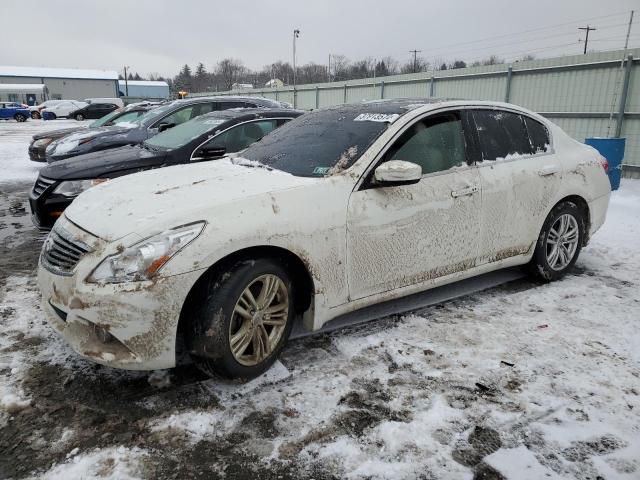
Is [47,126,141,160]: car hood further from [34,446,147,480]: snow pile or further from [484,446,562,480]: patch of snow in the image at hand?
[484,446,562,480]: patch of snow

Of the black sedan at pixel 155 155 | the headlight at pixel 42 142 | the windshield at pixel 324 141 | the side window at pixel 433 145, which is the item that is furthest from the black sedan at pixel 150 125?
the side window at pixel 433 145

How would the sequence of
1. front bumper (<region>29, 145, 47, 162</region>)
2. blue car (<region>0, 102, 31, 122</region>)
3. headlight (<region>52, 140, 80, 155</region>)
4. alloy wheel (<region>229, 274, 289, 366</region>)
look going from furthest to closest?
blue car (<region>0, 102, 31, 122</region>) → front bumper (<region>29, 145, 47, 162</region>) → headlight (<region>52, 140, 80, 155</region>) → alloy wheel (<region>229, 274, 289, 366</region>)

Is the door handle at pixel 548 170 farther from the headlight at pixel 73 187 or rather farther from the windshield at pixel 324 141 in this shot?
the headlight at pixel 73 187

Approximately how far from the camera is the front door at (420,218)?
3277mm

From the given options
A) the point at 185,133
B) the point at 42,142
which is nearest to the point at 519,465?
the point at 185,133

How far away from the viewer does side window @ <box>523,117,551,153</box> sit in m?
4.44

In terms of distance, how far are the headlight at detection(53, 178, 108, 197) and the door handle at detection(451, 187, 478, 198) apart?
3707mm

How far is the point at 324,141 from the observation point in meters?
3.68

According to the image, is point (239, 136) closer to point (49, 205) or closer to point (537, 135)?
point (49, 205)

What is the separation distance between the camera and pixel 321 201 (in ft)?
10.2

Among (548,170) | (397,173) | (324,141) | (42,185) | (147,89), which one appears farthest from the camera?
(147,89)

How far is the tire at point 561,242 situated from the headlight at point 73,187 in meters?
4.48

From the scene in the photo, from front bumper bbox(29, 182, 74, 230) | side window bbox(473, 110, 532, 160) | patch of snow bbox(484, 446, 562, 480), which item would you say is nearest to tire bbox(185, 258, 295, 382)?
patch of snow bbox(484, 446, 562, 480)

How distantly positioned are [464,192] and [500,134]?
816 millimetres
